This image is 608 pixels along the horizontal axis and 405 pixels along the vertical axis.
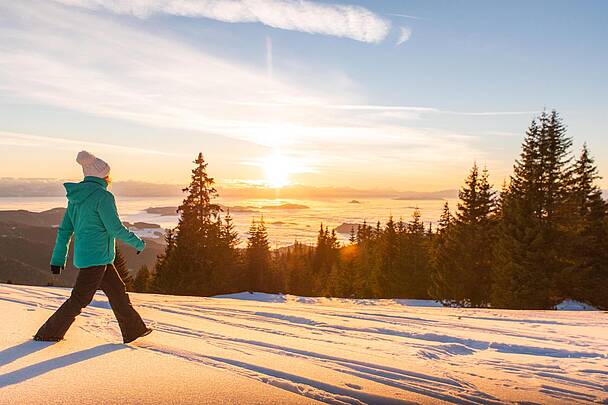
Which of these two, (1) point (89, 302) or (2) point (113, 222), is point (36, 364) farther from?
(2) point (113, 222)

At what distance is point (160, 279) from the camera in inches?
1399

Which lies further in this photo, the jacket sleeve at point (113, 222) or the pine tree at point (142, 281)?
the pine tree at point (142, 281)

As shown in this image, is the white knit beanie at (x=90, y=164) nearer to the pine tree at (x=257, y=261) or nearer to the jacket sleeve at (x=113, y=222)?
the jacket sleeve at (x=113, y=222)

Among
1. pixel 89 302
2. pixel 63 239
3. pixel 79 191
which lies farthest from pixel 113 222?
pixel 89 302

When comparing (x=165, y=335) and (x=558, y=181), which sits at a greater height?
(x=558, y=181)

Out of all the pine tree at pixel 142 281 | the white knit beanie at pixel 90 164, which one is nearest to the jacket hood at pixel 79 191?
the white knit beanie at pixel 90 164

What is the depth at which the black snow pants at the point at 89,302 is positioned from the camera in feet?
15.9

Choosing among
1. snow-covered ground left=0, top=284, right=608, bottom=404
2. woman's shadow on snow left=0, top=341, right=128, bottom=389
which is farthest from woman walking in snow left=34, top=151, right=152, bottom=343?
snow-covered ground left=0, top=284, right=608, bottom=404

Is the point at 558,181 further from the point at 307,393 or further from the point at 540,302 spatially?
the point at 307,393

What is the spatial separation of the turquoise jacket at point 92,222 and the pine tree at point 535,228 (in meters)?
26.4

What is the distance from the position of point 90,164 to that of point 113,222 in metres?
0.71

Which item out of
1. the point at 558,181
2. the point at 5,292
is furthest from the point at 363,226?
the point at 5,292

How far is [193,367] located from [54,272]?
1.95 m

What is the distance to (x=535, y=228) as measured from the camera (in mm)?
26438
